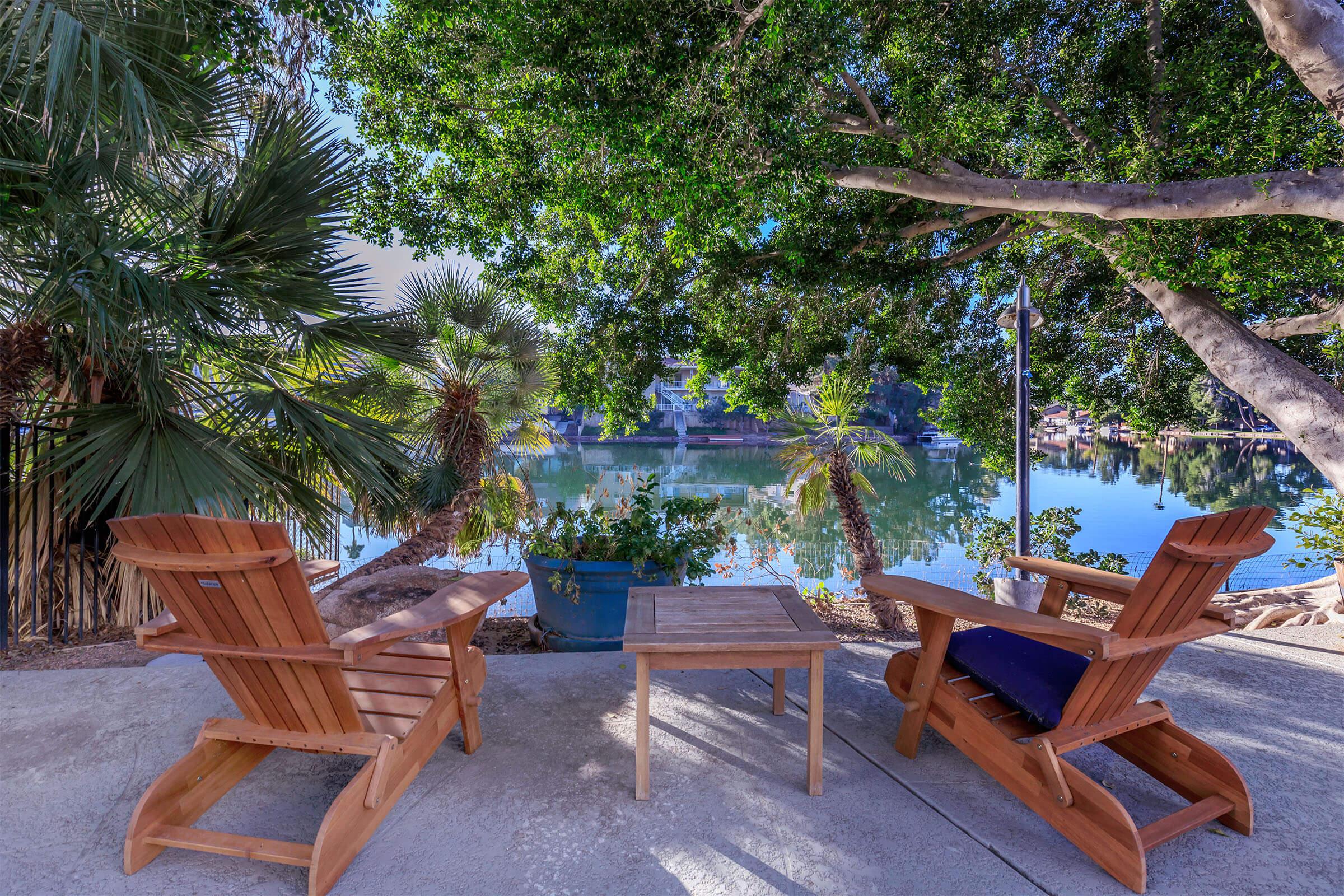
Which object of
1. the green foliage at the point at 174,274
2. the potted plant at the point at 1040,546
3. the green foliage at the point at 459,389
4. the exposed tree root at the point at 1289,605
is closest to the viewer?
the green foliage at the point at 174,274

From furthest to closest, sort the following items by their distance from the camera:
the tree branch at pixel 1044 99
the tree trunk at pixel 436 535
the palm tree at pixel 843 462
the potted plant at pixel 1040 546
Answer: the potted plant at pixel 1040 546 < the palm tree at pixel 843 462 < the tree branch at pixel 1044 99 < the tree trunk at pixel 436 535

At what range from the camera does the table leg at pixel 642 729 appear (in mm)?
1945

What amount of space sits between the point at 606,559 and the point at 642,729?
179cm

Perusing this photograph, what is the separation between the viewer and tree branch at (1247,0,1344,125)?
3758mm

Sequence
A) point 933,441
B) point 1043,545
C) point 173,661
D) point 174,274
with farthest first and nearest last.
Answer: point 933,441
point 1043,545
point 174,274
point 173,661

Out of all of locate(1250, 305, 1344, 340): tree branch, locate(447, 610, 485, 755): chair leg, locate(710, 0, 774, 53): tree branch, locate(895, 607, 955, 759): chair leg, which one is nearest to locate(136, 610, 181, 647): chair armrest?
locate(447, 610, 485, 755): chair leg

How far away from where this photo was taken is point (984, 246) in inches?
269

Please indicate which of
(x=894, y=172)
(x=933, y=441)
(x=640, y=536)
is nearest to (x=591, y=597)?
(x=640, y=536)

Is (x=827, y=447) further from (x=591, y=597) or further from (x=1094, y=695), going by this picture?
(x=1094, y=695)

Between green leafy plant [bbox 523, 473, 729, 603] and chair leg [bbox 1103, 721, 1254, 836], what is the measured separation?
216 centimetres

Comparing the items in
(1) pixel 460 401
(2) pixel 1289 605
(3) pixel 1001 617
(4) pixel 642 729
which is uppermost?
(1) pixel 460 401

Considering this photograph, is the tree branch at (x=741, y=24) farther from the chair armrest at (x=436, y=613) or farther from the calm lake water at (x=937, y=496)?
the chair armrest at (x=436, y=613)

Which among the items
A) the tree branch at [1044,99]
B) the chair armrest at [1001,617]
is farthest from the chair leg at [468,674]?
the tree branch at [1044,99]

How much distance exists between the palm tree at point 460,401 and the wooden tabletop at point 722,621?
2.63 meters
